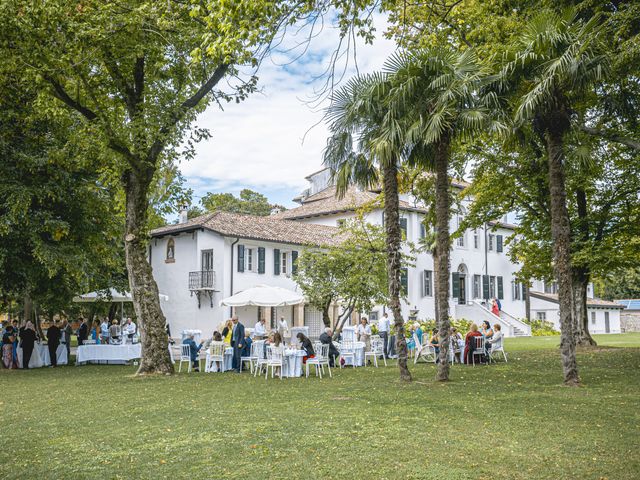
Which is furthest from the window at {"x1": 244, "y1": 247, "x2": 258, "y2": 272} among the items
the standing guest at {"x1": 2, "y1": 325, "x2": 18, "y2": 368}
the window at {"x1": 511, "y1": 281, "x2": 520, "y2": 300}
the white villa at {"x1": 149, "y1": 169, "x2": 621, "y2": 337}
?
the window at {"x1": 511, "y1": 281, "x2": 520, "y2": 300}

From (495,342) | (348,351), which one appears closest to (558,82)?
(495,342)

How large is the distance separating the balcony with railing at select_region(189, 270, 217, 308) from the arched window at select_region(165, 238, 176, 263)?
222cm

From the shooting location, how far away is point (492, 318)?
43969mm

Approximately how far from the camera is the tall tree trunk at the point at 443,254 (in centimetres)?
1426

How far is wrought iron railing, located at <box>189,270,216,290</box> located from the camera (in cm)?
3469

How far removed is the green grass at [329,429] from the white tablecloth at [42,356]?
22.5 feet

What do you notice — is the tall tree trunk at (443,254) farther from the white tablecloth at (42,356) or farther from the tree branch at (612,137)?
the white tablecloth at (42,356)


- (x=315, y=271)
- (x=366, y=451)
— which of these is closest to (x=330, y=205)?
(x=315, y=271)

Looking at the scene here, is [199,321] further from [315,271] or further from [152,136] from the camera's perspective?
[152,136]

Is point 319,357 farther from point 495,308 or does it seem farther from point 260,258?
point 495,308

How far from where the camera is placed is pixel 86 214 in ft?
70.7

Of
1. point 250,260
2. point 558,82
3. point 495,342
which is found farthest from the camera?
point 250,260

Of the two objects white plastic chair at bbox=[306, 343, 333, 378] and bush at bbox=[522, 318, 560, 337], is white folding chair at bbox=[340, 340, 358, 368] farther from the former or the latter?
bush at bbox=[522, 318, 560, 337]

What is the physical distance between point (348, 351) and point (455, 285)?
27713 mm
